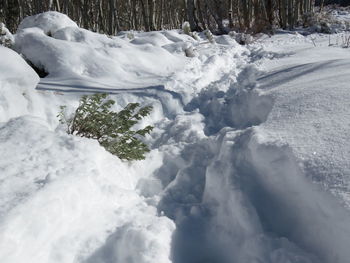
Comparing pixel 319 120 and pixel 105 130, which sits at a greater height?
pixel 319 120

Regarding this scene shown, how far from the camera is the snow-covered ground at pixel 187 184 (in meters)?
1.39

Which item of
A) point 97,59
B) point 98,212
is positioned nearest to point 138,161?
point 98,212

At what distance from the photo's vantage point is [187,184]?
7.18ft

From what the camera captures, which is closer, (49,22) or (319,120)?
(319,120)

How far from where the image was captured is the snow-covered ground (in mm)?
1388

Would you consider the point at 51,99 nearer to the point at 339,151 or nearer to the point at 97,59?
the point at 97,59

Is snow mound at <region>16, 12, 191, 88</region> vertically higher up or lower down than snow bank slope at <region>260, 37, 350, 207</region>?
higher up

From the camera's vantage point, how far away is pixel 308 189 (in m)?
1.49

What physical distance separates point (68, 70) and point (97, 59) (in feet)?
1.67

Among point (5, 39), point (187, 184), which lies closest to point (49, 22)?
point (5, 39)

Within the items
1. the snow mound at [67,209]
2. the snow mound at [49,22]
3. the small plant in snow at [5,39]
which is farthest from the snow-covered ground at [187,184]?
the snow mound at [49,22]

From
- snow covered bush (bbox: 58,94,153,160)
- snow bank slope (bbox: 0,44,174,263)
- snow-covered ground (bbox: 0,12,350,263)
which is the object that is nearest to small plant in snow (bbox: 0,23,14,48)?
snow-covered ground (bbox: 0,12,350,263)

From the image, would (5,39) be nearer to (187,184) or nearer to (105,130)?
(105,130)

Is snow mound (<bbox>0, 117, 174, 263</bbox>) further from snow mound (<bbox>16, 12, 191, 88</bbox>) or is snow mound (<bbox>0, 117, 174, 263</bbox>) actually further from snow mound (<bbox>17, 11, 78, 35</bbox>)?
snow mound (<bbox>17, 11, 78, 35</bbox>)
